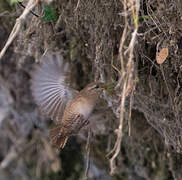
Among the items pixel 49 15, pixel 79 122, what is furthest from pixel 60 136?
pixel 49 15

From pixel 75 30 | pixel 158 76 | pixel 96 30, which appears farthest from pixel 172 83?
pixel 75 30

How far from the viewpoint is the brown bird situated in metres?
2.30

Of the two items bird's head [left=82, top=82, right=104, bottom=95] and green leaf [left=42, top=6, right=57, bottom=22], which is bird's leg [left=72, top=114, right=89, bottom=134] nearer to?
bird's head [left=82, top=82, right=104, bottom=95]

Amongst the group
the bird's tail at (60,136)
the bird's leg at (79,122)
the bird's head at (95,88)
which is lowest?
the bird's tail at (60,136)

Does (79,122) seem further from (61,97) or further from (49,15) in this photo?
(49,15)

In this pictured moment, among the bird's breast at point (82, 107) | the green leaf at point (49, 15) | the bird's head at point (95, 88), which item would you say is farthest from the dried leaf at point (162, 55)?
the green leaf at point (49, 15)

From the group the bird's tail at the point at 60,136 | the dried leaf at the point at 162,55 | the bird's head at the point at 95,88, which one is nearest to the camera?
the dried leaf at the point at 162,55

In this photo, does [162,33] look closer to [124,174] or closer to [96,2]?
[96,2]

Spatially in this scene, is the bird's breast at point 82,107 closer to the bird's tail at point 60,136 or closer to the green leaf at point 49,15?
the bird's tail at point 60,136

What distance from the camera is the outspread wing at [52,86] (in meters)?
2.30

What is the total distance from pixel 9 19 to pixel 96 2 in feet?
2.96

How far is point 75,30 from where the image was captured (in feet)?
8.20

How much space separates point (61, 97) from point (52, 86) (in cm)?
11

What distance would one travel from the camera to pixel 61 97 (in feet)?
8.16
